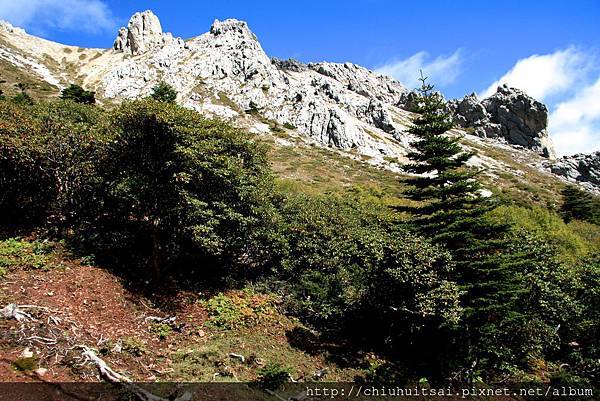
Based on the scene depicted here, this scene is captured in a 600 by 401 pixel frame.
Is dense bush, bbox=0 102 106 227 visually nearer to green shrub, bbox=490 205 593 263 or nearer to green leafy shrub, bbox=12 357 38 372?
green leafy shrub, bbox=12 357 38 372

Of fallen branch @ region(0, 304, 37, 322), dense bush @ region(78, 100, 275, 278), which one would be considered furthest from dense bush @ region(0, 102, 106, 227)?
fallen branch @ region(0, 304, 37, 322)

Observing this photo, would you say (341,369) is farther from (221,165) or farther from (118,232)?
(118,232)

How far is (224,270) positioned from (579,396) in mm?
16123

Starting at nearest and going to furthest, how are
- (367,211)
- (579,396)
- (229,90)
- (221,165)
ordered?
(579,396)
(221,165)
(367,211)
(229,90)

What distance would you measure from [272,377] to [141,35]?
376 ft

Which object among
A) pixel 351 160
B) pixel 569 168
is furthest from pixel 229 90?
pixel 569 168

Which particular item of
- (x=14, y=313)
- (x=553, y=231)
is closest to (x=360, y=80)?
(x=553, y=231)

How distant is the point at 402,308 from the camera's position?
14609 millimetres

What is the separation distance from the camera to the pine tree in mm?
14750

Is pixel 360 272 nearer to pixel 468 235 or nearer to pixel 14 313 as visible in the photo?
pixel 468 235

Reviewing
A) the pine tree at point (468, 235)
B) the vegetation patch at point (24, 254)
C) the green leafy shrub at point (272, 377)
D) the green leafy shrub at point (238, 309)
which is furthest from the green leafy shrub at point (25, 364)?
the pine tree at point (468, 235)

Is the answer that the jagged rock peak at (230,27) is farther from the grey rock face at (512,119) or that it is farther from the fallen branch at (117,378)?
the fallen branch at (117,378)

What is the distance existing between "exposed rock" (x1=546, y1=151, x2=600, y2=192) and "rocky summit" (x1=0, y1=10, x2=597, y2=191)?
4531mm

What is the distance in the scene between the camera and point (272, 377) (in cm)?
1144
